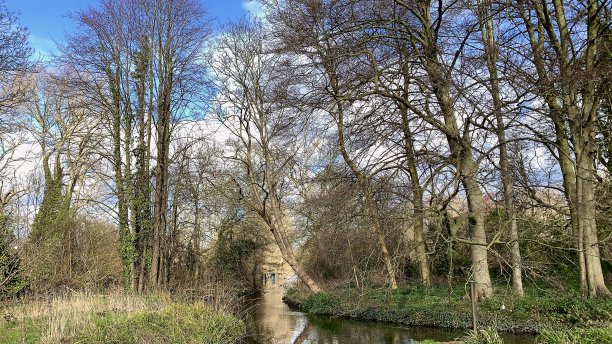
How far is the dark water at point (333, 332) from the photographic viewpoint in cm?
1218

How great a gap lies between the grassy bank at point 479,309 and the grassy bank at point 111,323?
4615mm

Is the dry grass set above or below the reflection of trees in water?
above

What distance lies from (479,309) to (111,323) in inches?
353

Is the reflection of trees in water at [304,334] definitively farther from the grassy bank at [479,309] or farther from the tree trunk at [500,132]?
the tree trunk at [500,132]

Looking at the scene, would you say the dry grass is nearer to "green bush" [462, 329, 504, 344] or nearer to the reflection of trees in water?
the reflection of trees in water

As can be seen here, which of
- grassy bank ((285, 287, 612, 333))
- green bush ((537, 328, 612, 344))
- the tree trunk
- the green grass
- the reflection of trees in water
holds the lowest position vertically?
the reflection of trees in water

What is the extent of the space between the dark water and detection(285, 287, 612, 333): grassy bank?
44 cm

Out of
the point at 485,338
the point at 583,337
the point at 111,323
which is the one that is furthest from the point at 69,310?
the point at 583,337

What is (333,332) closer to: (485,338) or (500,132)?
(500,132)

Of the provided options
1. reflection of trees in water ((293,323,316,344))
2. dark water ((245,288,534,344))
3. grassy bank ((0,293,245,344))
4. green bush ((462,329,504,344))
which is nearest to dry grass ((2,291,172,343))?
grassy bank ((0,293,245,344))

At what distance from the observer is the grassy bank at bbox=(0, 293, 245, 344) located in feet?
29.5

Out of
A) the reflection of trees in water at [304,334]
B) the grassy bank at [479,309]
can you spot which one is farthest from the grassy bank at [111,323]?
the grassy bank at [479,309]

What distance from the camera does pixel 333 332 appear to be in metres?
14.0

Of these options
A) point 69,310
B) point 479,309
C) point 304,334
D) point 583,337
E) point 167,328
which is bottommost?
point 304,334
